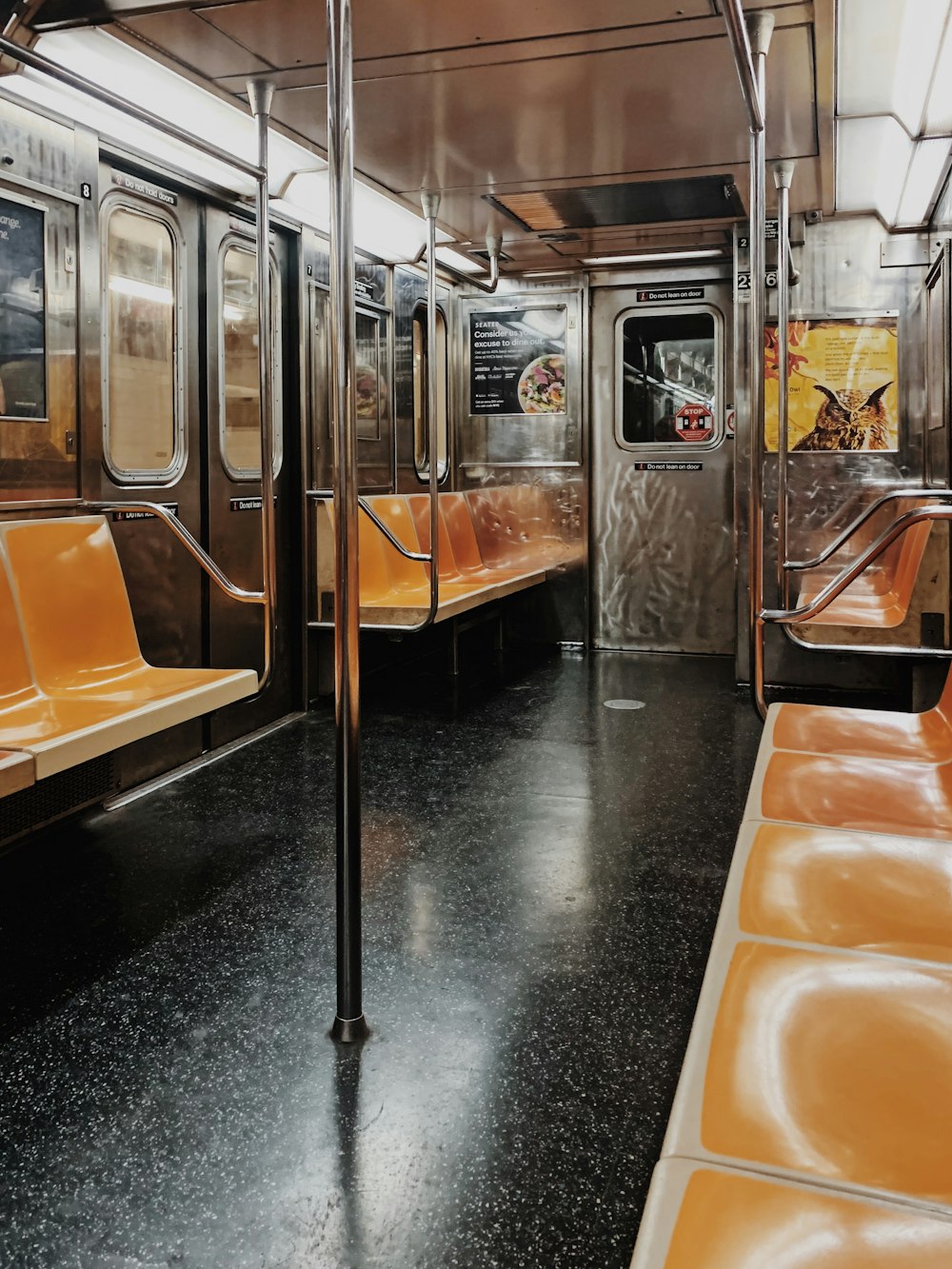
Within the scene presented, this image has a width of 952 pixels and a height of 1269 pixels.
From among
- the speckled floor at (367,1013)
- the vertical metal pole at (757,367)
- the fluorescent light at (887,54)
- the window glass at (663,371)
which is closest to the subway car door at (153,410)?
the speckled floor at (367,1013)

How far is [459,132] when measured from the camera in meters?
3.95

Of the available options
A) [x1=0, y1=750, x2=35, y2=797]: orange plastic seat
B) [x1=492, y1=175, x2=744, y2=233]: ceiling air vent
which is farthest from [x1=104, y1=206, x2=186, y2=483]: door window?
[x1=0, y1=750, x2=35, y2=797]: orange plastic seat

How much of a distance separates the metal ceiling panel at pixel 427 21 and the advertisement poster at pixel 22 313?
0.88 meters

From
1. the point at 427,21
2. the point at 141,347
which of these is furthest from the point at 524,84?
the point at 141,347

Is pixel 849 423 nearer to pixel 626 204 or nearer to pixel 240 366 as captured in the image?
pixel 626 204

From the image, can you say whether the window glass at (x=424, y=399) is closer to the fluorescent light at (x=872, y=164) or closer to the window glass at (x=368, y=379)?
the window glass at (x=368, y=379)

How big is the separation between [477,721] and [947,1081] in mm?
3801

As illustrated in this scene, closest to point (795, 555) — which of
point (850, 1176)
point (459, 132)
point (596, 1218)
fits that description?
point (459, 132)

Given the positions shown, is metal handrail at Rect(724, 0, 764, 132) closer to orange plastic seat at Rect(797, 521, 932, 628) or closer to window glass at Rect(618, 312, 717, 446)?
orange plastic seat at Rect(797, 521, 932, 628)

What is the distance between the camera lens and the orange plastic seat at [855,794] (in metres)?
2.01

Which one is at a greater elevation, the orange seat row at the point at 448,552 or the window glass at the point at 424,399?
the window glass at the point at 424,399

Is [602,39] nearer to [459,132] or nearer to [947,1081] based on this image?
[459,132]

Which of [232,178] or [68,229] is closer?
[68,229]

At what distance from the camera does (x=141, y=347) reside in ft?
13.0
